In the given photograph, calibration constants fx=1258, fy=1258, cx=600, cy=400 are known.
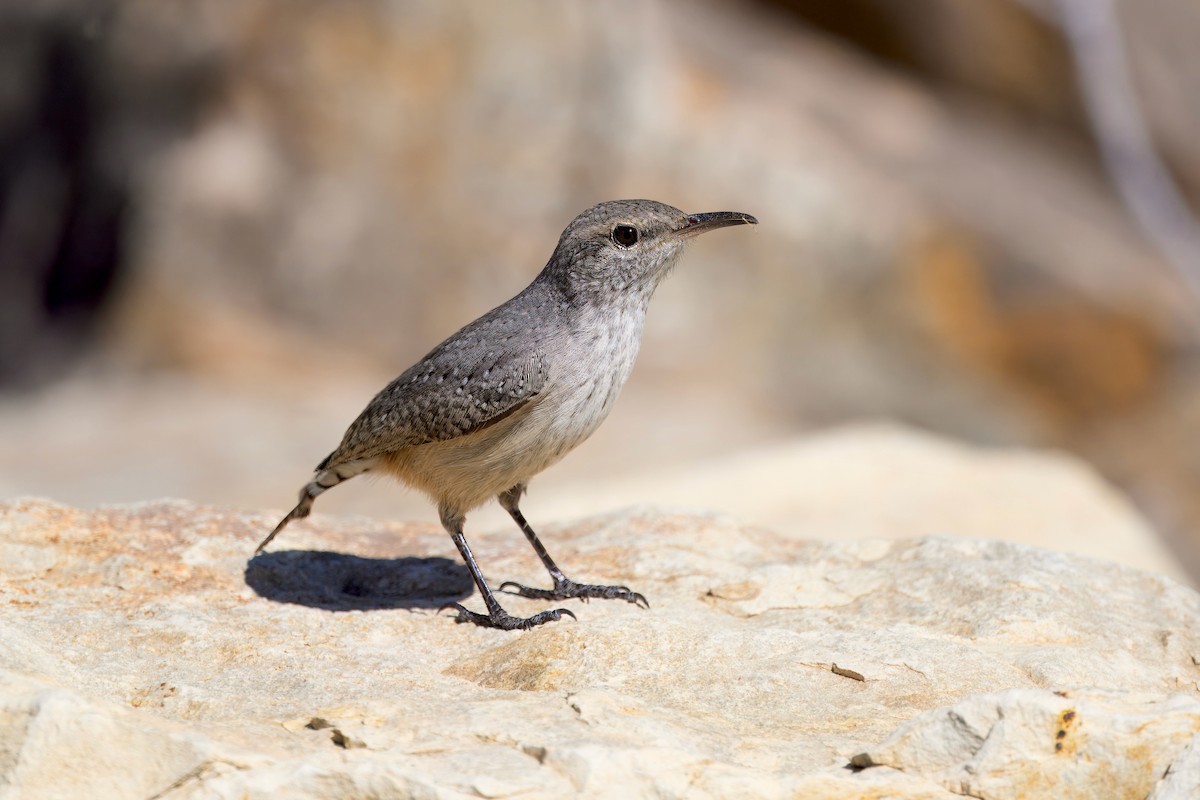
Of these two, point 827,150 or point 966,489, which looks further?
point 827,150

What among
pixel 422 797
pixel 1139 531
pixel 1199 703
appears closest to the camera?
pixel 422 797

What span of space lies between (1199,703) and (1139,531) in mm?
5619

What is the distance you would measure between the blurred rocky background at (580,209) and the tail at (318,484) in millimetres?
7892

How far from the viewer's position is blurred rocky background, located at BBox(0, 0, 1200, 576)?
1391cm

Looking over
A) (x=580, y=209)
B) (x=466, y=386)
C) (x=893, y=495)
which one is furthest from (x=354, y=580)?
(x=580, y=209)

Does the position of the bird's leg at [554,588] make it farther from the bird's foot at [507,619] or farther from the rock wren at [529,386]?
the bird's foot at [507,619]

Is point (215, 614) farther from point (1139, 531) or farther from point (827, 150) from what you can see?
point (827, 150)

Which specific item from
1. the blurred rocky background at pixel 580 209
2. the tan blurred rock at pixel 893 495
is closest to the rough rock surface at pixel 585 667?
the tan blurred rock at pixel 893 495

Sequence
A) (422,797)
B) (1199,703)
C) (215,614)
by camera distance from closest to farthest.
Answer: (422,797) < (1199,703) < (215,614)

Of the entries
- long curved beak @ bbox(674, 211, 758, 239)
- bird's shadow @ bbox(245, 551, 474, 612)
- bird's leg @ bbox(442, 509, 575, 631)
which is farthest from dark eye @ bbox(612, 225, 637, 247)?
bird's shadow @ bbox(245, 551, 474, 612)

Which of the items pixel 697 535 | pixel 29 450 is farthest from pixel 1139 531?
pixel 29 450

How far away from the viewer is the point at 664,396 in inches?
538

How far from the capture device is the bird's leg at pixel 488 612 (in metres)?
5.11

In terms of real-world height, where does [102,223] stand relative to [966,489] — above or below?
above
